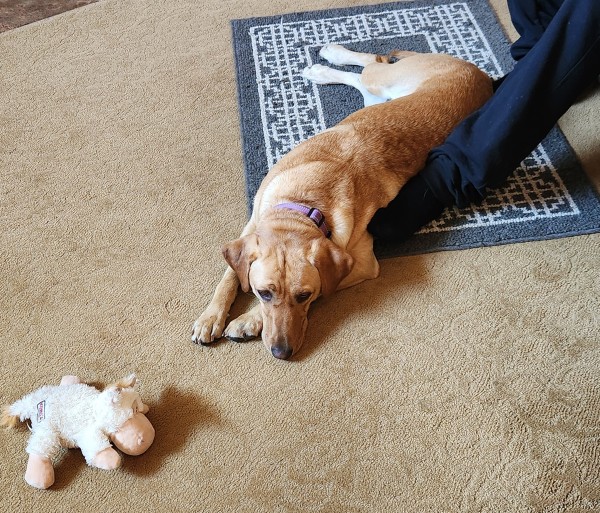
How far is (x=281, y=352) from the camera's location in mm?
1985

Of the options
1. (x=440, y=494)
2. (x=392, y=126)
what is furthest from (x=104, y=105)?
(x=440, y=494)

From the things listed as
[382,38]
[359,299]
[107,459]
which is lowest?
[359,299]

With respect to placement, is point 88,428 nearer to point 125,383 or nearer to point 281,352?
point 125,383

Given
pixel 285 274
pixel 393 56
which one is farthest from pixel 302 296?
pixel 393 56

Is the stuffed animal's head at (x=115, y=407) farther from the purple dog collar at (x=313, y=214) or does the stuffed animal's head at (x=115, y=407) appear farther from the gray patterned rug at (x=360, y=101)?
the gray patterned rug at (x=360, y=101)

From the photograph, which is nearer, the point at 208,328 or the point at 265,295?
the point at 265,295

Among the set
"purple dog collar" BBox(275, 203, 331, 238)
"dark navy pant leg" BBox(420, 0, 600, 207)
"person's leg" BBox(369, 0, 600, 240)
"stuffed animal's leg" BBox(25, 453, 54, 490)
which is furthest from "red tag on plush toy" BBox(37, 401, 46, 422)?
"dark navy pant leg" BBox(420, 0, 600, 207)

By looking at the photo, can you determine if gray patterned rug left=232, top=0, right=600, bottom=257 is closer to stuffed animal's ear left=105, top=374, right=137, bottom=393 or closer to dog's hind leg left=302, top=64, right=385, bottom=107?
dog's hind leg left=302, top=64, right=385, bottom=107

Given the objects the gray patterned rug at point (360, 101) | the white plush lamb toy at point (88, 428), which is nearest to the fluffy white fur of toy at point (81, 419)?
the white plush lamb toy at point (88, 428)

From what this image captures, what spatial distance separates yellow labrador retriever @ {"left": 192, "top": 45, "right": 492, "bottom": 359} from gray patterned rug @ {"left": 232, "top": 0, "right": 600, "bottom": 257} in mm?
263

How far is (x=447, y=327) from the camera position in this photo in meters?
2.13

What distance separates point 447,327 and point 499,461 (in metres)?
0.48

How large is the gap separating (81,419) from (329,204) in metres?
1.05

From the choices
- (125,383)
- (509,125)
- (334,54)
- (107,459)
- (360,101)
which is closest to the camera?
(107,459)
